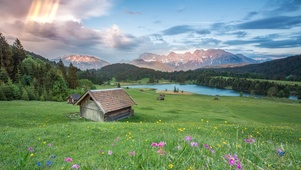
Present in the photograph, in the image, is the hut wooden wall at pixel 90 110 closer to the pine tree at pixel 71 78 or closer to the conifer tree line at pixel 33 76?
the conifer tree line at pixel 33 76

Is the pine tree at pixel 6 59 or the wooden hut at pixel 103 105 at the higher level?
the pine tree at pixel 6 59

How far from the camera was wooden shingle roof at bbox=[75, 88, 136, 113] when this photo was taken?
31.6m

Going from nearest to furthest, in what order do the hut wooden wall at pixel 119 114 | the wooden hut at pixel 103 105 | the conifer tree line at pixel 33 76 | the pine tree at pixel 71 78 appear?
the wooden hut at pixel 103 105 < the hut wooden wall at pixel 119 114 < the conifer tree line at pixel 33 76 < the pine tree at pixel 71 78

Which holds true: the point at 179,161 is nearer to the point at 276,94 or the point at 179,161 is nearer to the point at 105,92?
the point at 105,92

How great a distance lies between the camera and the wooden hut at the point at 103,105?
31747 mm

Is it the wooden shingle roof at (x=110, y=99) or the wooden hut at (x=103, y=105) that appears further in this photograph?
the wooden hut at (x=103, y=105)

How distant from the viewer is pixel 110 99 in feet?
111

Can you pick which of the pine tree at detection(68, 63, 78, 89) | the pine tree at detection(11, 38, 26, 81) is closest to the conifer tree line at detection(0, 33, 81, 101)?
the pine tree at detection(11, 38, 26, 81)

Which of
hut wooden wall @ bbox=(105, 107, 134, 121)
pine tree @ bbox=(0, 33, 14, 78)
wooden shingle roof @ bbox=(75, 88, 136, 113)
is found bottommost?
hut wooden wall @ bbox=(105, 107, 134, 121)

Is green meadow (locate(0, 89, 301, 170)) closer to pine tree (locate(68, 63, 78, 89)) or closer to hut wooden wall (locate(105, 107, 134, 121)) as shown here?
hut wooden wall (locate(105, 107, 134, 121))

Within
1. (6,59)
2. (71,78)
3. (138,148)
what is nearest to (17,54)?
(6,59)

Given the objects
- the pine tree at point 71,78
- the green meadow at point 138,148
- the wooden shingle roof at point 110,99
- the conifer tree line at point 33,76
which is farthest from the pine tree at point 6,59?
the wooden shingle roof at point 110,99

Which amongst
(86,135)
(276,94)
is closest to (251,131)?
(86,135)

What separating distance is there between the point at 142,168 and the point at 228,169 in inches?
59.3
